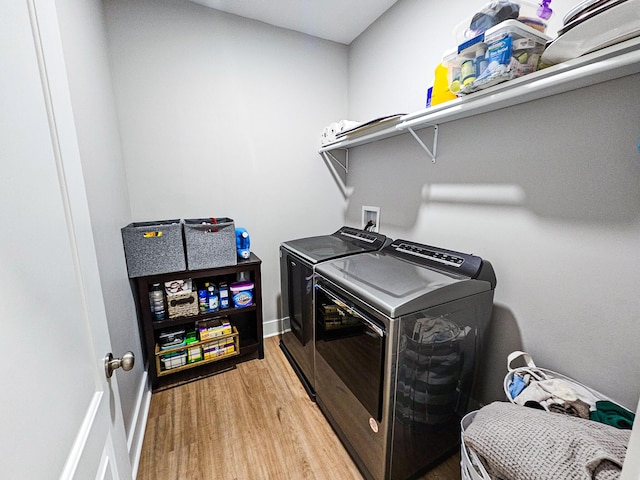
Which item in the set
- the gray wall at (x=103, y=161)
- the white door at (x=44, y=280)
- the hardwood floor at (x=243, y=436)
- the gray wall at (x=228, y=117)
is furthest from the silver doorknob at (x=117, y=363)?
the gray wall at (x=228, y=117)

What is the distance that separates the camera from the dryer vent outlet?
83.8 inches

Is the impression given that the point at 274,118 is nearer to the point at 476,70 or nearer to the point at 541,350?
the point at 476,70

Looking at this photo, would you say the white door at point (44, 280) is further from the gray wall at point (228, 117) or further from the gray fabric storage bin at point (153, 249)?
the gray wall at point (228, 117)

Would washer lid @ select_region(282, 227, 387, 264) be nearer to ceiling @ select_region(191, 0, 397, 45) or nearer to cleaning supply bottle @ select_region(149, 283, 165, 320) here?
cleaning supply bottle @ select_region(149, 283, 165, 320)

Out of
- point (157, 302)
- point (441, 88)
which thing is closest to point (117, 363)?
point (157, 302)

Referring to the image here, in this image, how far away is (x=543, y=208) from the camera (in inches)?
45.0

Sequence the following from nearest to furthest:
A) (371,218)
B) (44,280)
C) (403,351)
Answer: (44,280) < (403,351) < (371,218)

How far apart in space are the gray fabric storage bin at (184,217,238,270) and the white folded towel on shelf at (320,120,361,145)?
1.04 metres

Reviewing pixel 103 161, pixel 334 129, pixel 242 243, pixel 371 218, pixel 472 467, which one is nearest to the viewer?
pixel 472 467

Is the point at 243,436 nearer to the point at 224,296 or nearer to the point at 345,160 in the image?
the point at 224,296

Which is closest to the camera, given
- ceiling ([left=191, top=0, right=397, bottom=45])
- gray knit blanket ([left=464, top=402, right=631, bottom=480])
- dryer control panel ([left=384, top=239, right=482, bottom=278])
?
gray knit blanket ([left=464, top=402, right=631, bottom=480])

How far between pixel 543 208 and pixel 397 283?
2.29ft

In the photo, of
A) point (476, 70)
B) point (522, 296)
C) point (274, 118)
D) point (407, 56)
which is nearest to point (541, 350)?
point (522, 296)


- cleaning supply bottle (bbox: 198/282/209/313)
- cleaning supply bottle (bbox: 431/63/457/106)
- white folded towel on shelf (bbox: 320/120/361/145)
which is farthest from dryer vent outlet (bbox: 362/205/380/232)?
cleaning supply bottle (bbox: 198/282/209/313)
